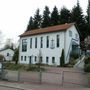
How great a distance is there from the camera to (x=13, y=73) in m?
24.2

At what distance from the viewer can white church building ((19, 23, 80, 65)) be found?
48.3 meters

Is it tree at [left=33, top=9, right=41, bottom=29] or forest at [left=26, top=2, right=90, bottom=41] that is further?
tree at [left=33, top=9, right=41, bottom=29]

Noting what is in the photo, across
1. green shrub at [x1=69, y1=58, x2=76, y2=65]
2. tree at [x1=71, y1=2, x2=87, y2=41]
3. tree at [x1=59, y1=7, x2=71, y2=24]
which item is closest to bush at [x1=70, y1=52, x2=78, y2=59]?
green shrub at [x1=69, y1=58, x2=76, y2=65]

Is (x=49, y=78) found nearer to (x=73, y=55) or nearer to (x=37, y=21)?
(x=73, y=55)

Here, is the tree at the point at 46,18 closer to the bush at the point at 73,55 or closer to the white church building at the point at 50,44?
the white church building at the point at 50,44

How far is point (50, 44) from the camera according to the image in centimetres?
5047

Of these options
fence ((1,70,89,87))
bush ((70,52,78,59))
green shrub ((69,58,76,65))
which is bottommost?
fence ((1,70,89,87))

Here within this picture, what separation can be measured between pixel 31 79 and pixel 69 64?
→ 2437 cm

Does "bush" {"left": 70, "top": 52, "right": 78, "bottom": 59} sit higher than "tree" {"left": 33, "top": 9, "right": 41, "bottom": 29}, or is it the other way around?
Answer: "tree" {"left": 33, "top": 9, "right": 41, "bottom": 29}

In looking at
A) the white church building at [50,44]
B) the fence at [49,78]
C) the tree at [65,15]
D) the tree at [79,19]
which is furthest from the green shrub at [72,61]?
the tree at [65,15]

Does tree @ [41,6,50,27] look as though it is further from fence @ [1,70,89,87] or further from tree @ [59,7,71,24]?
fence @ [1,70,89,87]

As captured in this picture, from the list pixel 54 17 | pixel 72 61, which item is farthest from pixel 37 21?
pixel 72 61

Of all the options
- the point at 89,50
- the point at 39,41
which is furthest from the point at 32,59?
the point at 89,50

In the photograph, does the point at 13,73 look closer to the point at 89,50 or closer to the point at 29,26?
the point at 89,50
